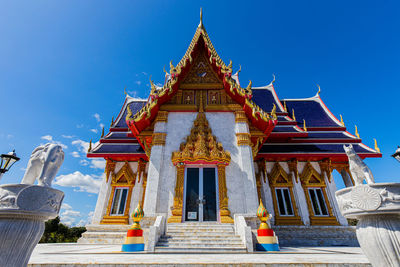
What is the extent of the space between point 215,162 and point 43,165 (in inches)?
194

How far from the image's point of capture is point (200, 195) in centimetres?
654

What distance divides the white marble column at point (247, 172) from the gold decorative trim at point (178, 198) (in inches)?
78.1

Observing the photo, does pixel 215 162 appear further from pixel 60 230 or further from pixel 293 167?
pixel 60 230

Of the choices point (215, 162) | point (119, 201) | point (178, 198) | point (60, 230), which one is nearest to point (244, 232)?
point (178, 198)

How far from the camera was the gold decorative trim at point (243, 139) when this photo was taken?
720 cm

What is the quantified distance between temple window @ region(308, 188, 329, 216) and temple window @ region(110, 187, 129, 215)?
782cm

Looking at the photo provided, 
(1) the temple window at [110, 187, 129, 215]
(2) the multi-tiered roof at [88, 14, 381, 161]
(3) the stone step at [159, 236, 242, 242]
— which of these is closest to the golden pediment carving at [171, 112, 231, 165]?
(2) the multi-tiered roof at [88, 14, 381, 161]

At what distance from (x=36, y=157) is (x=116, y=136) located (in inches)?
291

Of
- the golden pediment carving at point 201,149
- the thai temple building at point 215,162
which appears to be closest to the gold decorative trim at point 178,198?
the thai temple building at point 215,162

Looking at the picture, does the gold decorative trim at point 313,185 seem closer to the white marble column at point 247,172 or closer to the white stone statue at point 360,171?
the white marble column at point 247,172

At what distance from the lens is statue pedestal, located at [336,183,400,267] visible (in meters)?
2.10

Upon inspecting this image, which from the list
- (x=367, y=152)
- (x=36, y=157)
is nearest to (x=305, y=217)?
(x=367, y=152)

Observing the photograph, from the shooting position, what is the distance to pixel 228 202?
637 centimetres

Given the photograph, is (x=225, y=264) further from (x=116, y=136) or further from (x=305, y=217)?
(x=116, y=136)
